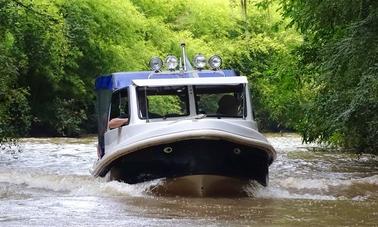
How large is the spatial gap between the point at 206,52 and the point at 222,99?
32315mm

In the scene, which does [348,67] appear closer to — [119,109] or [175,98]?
[175,98]

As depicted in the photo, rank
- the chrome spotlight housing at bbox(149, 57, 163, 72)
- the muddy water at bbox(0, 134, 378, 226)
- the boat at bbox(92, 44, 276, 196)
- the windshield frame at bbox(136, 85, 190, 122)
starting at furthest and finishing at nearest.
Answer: the chrome spotlight housing at bbox(149, 57, 163, 72) → the windshield frame at bbox(136, 85, 190, 122) → the boat at bbox(92, 44, 276, 196) → the muddy water at bbox(0, 134, 378, 226)

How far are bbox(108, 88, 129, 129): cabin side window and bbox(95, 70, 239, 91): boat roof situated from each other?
0.56ft

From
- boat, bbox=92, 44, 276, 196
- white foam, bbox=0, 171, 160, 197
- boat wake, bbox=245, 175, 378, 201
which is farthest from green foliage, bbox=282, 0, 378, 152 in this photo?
white foam, bbox=0, 171, 160, 197

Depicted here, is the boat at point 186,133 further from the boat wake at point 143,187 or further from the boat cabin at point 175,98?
the boat wake at point 143,187

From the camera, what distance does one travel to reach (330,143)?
27.2 m

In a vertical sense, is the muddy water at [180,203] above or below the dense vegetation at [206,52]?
below

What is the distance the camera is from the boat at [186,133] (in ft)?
38.8

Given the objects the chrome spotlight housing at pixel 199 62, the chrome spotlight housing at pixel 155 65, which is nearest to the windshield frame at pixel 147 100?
the chrome spotlight housing at pixel 155 65

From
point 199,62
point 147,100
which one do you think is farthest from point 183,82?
point 199,62

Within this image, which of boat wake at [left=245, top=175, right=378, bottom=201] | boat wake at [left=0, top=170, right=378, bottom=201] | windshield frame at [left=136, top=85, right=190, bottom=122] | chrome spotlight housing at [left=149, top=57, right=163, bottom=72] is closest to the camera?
boat wake at [left=0, top=170, right=378, bottom=201]

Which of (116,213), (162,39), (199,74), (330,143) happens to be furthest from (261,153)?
(162,39)

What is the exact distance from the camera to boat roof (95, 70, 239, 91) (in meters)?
12.9

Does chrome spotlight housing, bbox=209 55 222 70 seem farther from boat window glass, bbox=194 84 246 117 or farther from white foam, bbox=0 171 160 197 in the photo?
A: white foam, bbox=0 171 160 197
